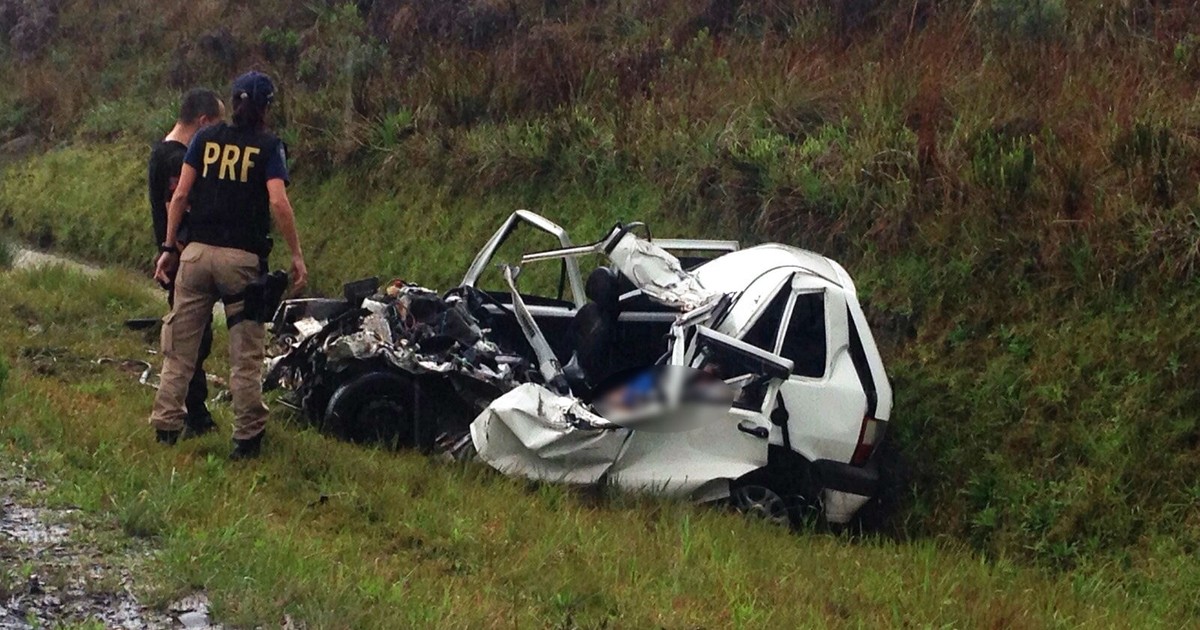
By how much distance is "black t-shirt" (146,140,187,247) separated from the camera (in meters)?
6.66

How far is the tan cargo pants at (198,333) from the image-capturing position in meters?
5.80

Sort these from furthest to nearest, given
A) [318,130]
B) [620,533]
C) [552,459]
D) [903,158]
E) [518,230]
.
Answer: [318,130] < [518,230] < [903,158] < [552,459] < [620,533]

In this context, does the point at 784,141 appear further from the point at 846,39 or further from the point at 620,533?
the point at 620,533

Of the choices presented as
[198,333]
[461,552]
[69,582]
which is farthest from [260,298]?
[69,582]

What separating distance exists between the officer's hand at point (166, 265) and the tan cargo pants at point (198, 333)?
0.14 metres

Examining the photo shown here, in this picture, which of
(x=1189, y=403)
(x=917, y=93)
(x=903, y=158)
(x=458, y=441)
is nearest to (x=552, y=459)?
(x=458, y=441)

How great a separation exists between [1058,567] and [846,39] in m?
6.72

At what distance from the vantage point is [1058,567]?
633 cm

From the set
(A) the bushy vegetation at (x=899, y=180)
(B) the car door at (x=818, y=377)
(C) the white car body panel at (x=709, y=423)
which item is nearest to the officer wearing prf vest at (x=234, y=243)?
(C) the white car body panel at (x=709, y=423)

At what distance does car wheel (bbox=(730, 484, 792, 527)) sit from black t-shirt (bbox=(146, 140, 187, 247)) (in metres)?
3.54

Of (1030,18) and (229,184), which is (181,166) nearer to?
(229,184)

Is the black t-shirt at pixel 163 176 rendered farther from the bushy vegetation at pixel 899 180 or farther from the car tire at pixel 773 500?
the bushy vegetation at pixel 899 180

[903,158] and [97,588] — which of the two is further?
[903,158]

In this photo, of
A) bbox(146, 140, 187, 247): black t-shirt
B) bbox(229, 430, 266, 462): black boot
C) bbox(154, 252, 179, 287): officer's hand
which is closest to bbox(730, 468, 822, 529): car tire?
bbox(229, 430, 266, 462): black boot
